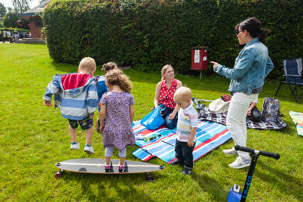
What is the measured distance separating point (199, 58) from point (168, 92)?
16.8ft

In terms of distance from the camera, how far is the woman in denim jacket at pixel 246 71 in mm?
2797

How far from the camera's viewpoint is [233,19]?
28.5 feet

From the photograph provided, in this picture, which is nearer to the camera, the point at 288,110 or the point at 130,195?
the point at 130,195

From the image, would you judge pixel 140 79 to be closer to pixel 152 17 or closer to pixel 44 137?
pixel 152 17

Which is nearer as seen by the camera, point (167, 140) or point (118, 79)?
point (118, 79)

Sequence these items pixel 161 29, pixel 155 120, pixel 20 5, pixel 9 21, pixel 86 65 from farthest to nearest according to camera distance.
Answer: pixel 20 5
pixel 9 21
pixel 161 29
pixel 155 120
pixel 86 65

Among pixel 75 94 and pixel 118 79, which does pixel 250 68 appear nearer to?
pixel 118 79

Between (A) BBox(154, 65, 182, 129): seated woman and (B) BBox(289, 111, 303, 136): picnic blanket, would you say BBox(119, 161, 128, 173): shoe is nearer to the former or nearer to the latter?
(A) BBox(154, 65, 182, 129): seated woman

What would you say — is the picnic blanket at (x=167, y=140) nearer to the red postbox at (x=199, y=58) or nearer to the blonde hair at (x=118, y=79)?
the blonde hair at (x=118, y=79)

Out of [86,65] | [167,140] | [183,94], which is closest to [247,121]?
[167,140]

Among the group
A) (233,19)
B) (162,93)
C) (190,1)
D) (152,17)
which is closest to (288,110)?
(162,93)

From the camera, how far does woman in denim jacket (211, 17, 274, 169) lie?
2.80 m

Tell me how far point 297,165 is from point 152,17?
8717 millimetres

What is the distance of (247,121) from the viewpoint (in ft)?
16.7
